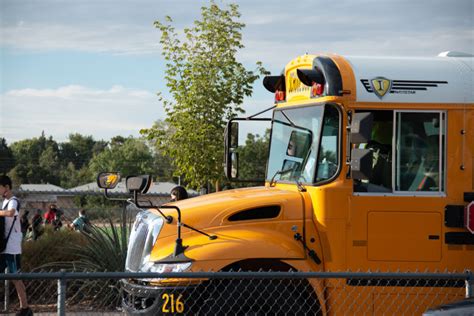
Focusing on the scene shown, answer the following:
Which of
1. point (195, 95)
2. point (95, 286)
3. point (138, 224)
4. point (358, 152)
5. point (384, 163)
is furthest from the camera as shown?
point (195, 95)

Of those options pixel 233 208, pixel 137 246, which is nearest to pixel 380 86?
pixel 233 208

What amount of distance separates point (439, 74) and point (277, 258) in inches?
89.7

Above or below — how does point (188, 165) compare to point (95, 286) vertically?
above

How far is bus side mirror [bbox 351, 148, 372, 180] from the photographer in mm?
6711

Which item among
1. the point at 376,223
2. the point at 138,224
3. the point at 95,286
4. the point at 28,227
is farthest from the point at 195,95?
the point at 376,223

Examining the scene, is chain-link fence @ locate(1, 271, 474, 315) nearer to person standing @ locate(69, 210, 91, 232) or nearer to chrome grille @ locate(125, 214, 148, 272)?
chrome grille @ locate(125, 214, 148, 272)

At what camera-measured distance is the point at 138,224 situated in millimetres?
7805

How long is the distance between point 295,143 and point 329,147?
66 cm

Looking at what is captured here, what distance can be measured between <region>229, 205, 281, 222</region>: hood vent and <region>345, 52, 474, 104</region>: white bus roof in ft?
4.13

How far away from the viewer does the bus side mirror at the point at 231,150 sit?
28.4 ft

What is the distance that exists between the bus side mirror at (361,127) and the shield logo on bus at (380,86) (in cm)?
56

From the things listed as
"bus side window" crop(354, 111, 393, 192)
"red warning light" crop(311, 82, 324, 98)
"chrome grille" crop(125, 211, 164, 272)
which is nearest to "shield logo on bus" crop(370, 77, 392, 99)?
"bus side window" crop(354, 111, 393, 192)

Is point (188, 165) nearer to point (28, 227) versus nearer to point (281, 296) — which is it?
point (28, 227)

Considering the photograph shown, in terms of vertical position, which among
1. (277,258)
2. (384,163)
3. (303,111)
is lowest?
(277,258)
